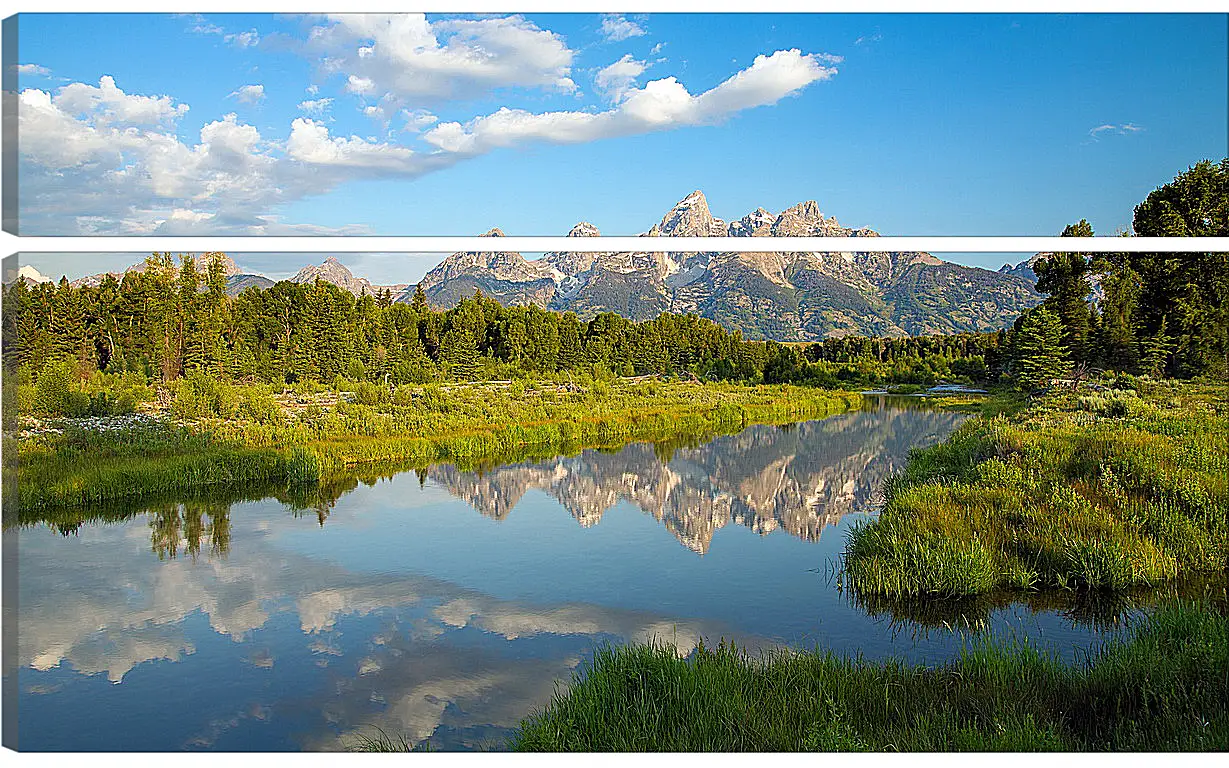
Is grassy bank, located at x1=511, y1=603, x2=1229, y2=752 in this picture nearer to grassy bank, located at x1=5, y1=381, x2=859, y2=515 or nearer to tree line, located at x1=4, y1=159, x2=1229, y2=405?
tree line, located at x1=4, y1=159, x2=1229, y2=405

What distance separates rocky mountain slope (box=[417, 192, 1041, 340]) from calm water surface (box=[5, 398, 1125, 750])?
1165 mm

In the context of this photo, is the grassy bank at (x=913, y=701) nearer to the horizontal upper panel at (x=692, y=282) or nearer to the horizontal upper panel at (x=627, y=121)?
the horizontal upper panel at (x=692, y=282)

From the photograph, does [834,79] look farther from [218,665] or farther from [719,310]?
[218,665]

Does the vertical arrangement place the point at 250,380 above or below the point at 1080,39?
below

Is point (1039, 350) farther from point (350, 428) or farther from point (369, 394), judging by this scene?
point (350, 428)

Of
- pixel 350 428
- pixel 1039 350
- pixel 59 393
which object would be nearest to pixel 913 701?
pixel 1039 350


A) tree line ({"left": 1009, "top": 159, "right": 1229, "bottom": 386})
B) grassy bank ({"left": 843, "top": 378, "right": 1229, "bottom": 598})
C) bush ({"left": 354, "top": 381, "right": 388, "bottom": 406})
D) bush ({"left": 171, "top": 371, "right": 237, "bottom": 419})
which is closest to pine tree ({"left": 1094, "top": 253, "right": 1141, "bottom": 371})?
tree line ({"left": 1009, "top": 159, "right": 1229, "bottom": 386})

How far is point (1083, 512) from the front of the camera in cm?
346

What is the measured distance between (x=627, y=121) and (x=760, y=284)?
101 cm

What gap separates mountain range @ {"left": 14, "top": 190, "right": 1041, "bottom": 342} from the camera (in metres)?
2.93
